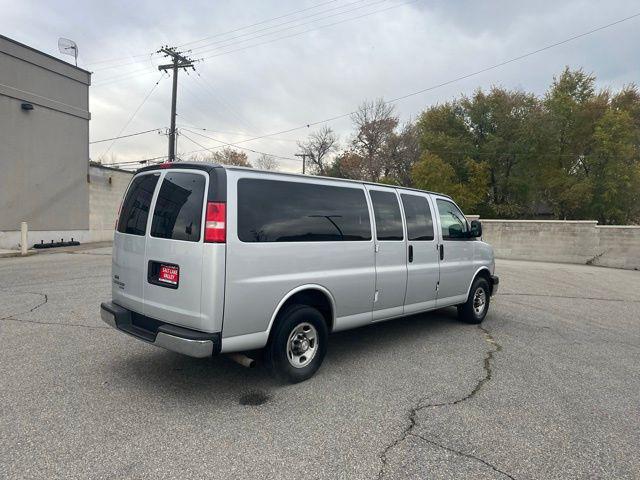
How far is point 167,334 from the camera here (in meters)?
3.72

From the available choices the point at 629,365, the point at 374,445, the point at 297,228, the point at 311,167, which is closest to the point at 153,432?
the point at 374,445

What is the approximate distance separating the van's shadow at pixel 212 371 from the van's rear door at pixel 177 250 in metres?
0.73

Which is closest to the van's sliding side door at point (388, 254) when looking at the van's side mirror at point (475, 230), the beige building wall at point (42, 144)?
the van's side mirror at point (475, 230)

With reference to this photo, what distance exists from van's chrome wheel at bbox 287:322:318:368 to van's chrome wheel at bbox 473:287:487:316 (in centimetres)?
358

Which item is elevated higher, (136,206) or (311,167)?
(311,167)

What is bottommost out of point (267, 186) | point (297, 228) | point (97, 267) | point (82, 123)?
point (97, 267)

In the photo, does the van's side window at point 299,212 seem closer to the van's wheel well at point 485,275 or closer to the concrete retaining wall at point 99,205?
the van's wheel well at point 485,275

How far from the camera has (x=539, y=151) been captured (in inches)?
1197

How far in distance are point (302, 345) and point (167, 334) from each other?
4.39 feet

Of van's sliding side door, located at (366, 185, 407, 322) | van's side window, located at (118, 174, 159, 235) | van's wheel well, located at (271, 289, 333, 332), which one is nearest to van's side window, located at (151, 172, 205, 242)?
van's side window, located at (118, 174, 159, 235)

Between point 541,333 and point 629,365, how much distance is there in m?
1.42

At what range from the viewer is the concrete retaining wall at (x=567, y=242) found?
17.2 m

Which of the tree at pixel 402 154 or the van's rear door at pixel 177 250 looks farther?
the tree at pixel 402 154

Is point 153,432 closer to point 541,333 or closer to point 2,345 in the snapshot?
point 2,345
